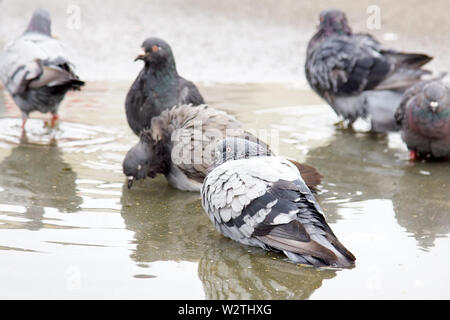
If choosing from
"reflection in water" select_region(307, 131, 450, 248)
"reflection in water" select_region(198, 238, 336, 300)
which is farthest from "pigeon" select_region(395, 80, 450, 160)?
"reflection in water" select_region(198, 238, 336, 300)

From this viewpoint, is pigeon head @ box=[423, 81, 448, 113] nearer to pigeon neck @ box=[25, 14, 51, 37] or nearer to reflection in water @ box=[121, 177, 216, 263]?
reflection in water @ box=[121, 177, 216, 263]

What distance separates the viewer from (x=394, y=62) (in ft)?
23.7

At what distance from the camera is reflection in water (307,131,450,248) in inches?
185

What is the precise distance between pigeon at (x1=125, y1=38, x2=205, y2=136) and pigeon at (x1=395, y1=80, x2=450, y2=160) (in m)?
1.92

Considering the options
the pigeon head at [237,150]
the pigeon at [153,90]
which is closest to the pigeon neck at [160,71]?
the pigeon at [153,90]

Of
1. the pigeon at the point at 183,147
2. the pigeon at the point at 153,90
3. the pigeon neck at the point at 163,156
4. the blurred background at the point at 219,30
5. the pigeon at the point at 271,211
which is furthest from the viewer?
the blurred background at the point at 219,30

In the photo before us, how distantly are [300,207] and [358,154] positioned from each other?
2.69 metres

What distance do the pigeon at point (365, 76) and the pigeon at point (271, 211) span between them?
318 cm

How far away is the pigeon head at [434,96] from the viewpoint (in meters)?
5.96

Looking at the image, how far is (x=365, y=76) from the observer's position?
7145mm

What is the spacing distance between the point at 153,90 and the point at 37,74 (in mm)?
1292

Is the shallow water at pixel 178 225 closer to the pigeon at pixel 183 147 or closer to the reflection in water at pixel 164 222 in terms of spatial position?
the reflection in water at pixel 164 222

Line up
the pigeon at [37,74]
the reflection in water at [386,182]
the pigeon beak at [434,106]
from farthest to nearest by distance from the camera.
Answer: the pigeon at [37,74]
the pigeon beak at [434,106]
the reflection in water at [386,182]
